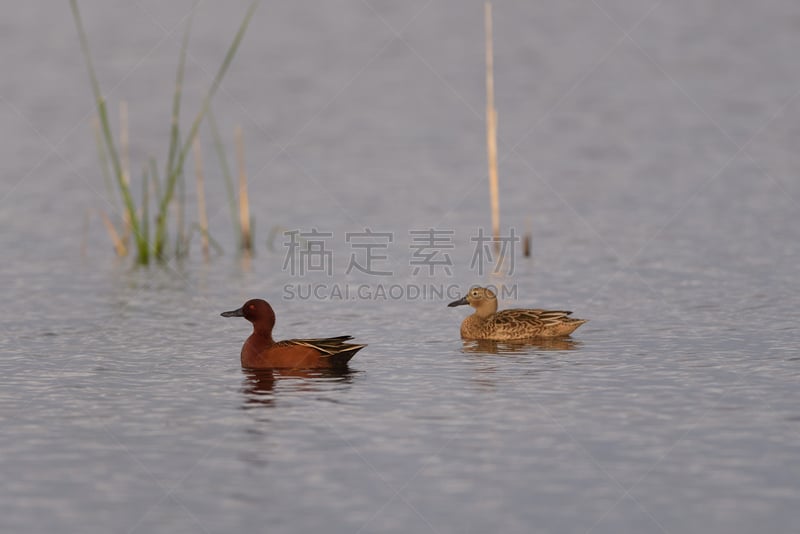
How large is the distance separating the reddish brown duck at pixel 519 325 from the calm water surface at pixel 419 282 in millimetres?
438

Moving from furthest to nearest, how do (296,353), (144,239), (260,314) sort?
(144,239), (260,314), (296,353)

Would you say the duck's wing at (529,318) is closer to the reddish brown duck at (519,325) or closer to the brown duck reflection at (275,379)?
the reddish brown duck at (519,325)

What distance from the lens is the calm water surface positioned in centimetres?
993

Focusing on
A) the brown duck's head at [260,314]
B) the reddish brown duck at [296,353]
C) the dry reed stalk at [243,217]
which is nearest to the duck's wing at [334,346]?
the reddish brown duck at [296,353]

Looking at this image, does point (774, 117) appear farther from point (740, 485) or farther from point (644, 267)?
point (740, 485)

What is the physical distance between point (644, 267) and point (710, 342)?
20.8 ft

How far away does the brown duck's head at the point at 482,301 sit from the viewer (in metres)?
17.7

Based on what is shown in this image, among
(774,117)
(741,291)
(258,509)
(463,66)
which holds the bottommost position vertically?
(258,509)

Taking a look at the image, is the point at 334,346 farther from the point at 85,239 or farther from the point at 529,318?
the point at 85,239

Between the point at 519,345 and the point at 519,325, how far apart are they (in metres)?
0.40

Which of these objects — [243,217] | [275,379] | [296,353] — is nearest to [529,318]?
[296,353]

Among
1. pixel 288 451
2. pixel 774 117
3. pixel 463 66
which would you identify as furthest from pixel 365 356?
pixel 463 66

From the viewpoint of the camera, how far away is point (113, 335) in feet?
56.6

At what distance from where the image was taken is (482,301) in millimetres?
17797
